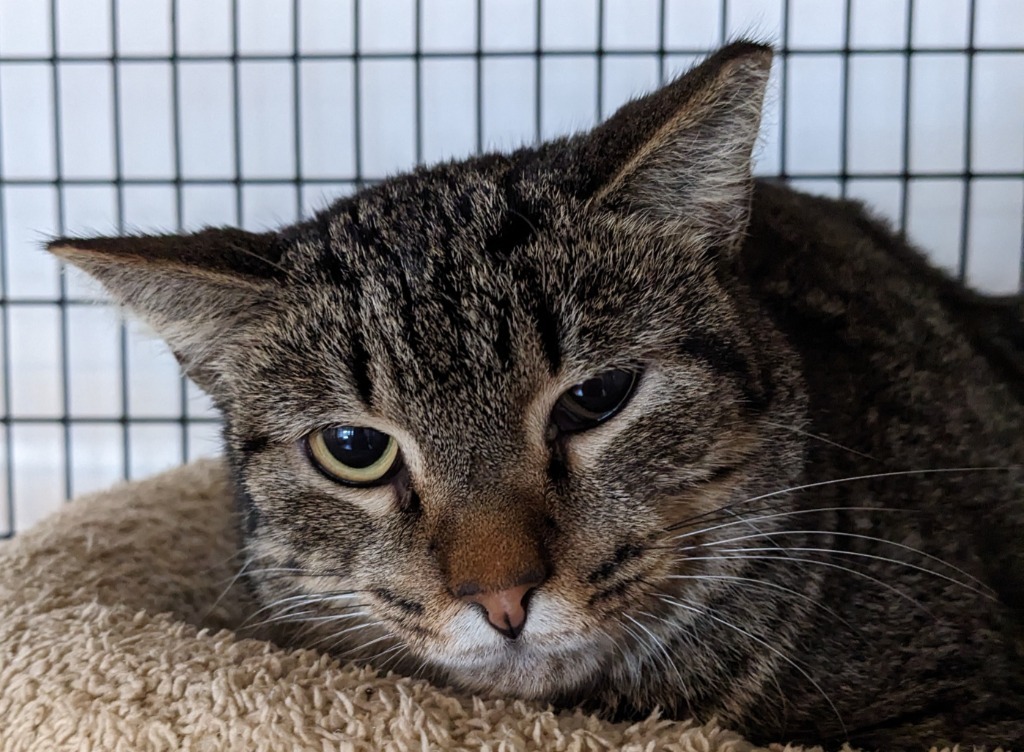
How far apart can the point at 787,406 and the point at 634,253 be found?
0.29m

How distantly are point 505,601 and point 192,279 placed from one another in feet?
1.92

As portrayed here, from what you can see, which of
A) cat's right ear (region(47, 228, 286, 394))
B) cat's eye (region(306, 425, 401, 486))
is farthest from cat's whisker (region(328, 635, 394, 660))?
cat's right ear (region(47, 228, 286, 394))

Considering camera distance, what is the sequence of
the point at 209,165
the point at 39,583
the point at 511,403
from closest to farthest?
the point at 511,403 < the point at 39,583 < the point at 209,165

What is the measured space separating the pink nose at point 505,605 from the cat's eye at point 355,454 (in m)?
0.22

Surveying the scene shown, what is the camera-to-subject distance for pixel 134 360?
100 inches

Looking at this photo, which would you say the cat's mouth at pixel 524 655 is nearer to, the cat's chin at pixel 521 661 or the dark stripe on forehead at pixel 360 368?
the cat's chin at pixel 521 661

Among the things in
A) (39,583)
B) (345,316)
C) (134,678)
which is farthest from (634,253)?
(39,583)

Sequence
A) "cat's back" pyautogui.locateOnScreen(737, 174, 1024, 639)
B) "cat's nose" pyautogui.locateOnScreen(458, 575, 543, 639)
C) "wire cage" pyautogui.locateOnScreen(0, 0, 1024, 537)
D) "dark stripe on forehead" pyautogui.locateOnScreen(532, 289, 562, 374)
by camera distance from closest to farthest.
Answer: "cat's nose" pyautogui.locateOnScreen(458, 575, 543, 639)
"dark stripe on forehead" pyautogui.locateOnScreen(532, 289, 562, 374)
"cat's back" pyautogui.locateOnScreen(737, 174, 1024, 639)
"wire cage" pyautogui.locateOnScreen(0, 0, 1024, 537)

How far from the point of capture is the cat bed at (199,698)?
93cm

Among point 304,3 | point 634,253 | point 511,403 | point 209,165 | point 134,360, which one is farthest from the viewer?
point 134,360

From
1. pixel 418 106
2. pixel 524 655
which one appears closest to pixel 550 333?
pixel 524 655

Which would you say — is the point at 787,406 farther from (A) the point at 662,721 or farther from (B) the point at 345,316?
(B) the point at 345,316

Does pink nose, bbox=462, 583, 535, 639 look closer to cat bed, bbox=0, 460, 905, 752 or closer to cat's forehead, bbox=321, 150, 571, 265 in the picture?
cat bed, bbox=0, 460, 905, 752

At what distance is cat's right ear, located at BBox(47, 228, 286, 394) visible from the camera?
3.42 feet
